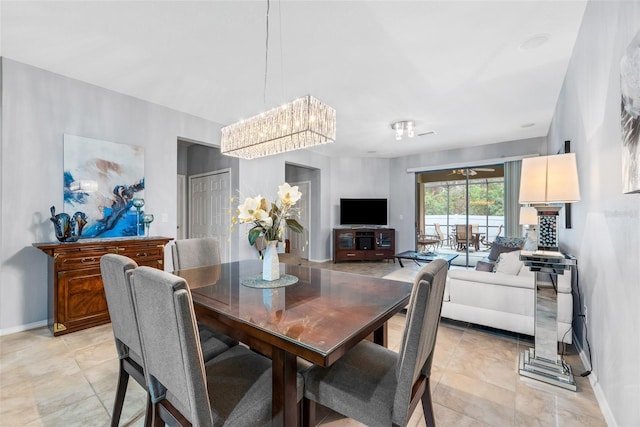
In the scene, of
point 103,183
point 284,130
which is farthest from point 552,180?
point 103,183

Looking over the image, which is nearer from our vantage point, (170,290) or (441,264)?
(170,290)

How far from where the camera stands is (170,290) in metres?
0.86

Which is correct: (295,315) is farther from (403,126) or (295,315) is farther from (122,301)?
(403,126)

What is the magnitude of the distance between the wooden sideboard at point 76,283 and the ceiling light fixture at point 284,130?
5.50 ft

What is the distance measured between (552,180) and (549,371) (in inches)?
52.1

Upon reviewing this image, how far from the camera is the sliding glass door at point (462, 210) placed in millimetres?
5977

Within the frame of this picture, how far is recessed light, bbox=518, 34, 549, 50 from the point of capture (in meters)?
2.36

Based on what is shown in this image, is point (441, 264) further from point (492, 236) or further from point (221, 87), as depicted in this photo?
point (492, 236)

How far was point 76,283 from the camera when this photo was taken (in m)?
2.71

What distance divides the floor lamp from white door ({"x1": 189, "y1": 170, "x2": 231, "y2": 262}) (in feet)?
13.1

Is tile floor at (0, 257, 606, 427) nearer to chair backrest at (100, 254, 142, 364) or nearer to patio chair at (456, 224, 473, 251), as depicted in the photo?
chair backrest at (100, 254, 142, 364)

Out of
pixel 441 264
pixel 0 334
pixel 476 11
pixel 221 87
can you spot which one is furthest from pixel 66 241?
pixel 476 11

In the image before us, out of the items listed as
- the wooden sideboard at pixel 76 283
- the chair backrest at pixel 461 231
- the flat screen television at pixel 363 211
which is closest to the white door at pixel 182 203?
the wooden sideboard at pixel 76 283

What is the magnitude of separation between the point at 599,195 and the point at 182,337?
8.29 ft
